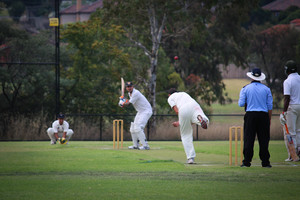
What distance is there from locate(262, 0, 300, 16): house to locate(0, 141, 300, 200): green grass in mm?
45520

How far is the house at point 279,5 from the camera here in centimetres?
5694

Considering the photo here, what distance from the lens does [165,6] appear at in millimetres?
25953

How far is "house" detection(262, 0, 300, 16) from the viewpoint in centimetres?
5694

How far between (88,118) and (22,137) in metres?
3.02

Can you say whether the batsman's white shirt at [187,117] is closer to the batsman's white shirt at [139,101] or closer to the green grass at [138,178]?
the green grass at [138,178]

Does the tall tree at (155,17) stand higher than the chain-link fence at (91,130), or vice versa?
the tall tree at (155,17)

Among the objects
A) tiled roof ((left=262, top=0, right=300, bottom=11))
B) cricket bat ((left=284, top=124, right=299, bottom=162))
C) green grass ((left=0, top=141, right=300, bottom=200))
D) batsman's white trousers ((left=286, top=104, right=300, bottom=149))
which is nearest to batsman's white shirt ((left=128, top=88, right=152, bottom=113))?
green grass ((left=0, top=141, right=300, bottom=200))

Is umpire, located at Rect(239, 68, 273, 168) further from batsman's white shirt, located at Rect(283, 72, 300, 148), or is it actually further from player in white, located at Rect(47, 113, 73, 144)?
player in white, located at Rect(47, 113, 73, 144)

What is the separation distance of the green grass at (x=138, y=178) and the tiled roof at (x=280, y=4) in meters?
45.5

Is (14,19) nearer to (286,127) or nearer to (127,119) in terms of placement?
(127,119)

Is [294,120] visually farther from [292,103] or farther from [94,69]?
[94,69]

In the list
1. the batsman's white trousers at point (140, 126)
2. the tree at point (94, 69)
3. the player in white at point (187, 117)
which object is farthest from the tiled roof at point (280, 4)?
the player in white at point (187, 117)

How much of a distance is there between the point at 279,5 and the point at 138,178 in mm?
52223

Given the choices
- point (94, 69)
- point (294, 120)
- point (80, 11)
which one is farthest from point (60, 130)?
point (80, 11)
